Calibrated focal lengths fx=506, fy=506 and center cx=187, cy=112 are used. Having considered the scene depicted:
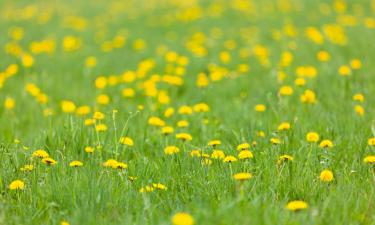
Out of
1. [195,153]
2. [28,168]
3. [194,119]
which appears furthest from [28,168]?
[194,119]

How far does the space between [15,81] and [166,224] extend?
363cm

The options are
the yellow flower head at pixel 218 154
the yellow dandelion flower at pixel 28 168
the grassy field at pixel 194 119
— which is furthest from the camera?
the yellow flower head at pixel 218 154

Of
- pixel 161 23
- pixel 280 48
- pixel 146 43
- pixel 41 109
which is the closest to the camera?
pixel 41 109

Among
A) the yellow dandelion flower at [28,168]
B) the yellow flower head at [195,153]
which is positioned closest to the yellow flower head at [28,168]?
the yellow dandelion flower at [28,168]

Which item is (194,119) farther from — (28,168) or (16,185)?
(16,185)

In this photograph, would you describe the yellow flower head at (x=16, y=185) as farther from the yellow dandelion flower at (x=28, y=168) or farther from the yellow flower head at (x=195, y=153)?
the yellow flower head at (x=195, y=153)

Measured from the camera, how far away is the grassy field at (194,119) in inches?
82.7

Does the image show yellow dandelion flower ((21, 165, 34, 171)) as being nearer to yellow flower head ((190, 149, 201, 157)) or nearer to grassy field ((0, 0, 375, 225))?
grassy field ((0, 0, 375, 225))

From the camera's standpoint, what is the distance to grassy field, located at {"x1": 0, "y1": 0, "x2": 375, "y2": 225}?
2.10m

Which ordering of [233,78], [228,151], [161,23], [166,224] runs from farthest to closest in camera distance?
[161,23] → [233,78] → [228,151] → [166,224]

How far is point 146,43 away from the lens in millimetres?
6441

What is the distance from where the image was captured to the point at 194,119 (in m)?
3.53

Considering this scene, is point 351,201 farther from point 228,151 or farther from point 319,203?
point 228,151

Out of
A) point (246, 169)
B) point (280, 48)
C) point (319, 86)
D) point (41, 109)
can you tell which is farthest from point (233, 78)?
point (246, 169)
